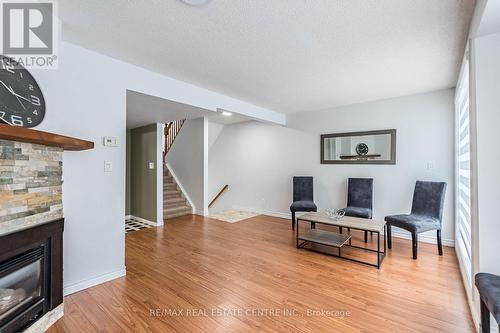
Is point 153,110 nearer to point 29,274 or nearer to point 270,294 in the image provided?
point 29,274

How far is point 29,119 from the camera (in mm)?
1816

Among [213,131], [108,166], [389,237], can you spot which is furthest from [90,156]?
[213,131]

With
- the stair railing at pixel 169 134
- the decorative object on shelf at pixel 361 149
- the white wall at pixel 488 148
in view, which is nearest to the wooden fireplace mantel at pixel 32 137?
the white wall at pixel 488 148

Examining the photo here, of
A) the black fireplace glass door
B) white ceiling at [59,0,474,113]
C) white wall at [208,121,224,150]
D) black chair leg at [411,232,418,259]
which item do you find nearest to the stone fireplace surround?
the black fireplace glass door

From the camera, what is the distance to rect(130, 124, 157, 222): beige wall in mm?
4909

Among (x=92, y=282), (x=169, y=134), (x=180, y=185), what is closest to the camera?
(x=92, y=282)

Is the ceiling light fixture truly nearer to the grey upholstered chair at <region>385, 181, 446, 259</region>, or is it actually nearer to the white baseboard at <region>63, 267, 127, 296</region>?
the white baseboard at <region>63, 267, 127, 296</region>

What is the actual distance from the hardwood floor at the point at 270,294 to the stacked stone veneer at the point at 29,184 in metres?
0.88

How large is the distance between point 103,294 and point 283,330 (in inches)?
65.3

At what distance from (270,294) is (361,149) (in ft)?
10.2

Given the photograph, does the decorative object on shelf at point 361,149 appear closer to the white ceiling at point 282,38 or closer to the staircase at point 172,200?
the white ceiling at point 282,38

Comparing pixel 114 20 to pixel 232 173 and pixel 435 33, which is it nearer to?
pixel 435 33

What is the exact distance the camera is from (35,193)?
1.66 metres

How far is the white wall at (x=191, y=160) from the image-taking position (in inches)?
218
